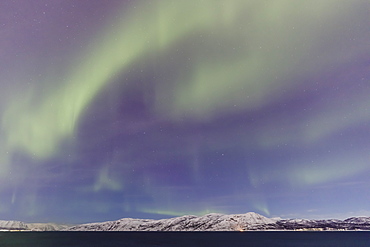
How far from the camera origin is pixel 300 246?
181375 mm

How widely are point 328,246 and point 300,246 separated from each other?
2196 cm

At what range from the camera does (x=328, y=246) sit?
7283 inches
